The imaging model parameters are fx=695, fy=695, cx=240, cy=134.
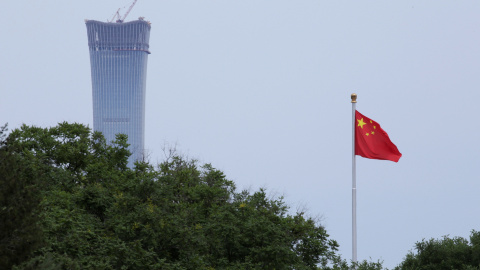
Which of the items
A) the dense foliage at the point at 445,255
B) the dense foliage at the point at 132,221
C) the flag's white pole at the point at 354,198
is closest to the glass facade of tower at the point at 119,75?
the dense foliage at the point at 132,221

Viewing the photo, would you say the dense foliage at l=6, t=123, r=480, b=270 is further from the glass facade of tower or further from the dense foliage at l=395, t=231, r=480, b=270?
the glass facade of tower

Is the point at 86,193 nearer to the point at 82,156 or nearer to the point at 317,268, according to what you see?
the point at 82,156

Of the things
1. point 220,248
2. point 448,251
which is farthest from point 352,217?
point 448,251

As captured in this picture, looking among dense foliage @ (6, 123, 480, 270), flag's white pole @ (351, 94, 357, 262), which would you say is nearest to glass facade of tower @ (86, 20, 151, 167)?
dense foliage @ (6, 123, 480, 270)

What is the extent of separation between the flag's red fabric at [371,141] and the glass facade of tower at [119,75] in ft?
517

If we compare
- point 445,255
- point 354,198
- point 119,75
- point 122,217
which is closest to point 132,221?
point 122,217

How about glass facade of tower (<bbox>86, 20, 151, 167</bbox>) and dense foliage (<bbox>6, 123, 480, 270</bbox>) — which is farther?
glass facade of tower (<bbox>86, 20, 151, 167</bbox>)

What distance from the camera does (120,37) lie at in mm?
185000

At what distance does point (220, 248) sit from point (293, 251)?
2909mm

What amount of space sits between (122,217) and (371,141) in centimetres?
942

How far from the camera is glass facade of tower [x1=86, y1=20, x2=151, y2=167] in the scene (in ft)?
592

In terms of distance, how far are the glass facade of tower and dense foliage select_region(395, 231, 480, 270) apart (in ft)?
495

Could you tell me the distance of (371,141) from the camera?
25.2 meters

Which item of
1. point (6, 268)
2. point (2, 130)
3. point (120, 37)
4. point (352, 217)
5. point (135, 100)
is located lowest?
point (6, 268)
